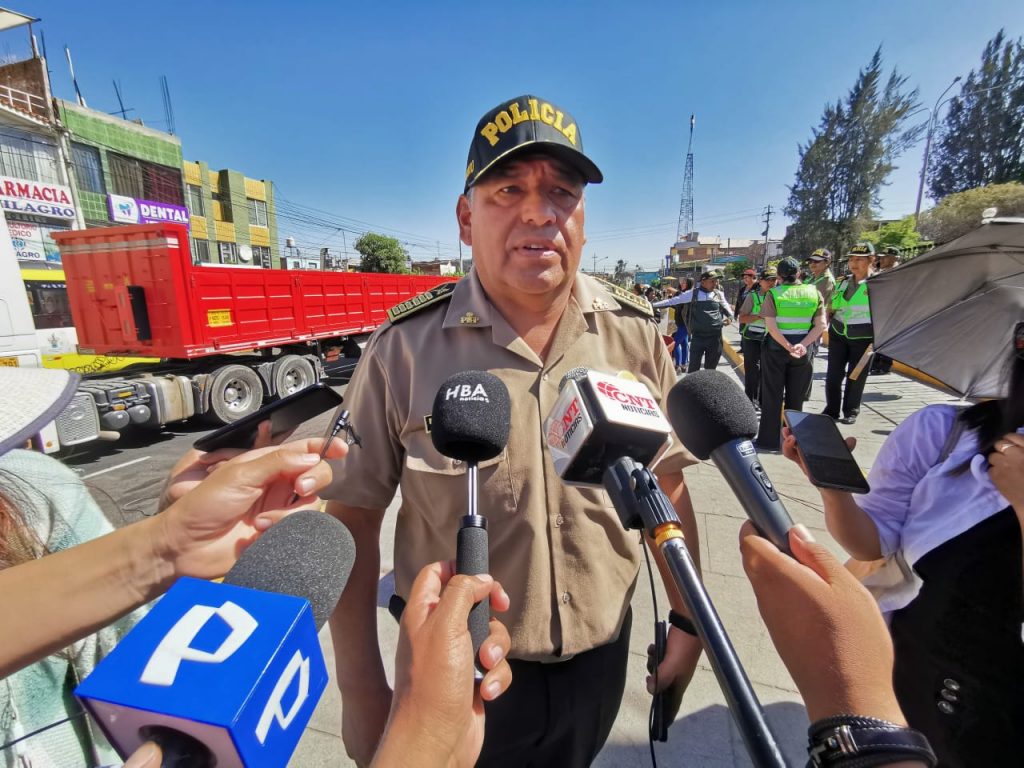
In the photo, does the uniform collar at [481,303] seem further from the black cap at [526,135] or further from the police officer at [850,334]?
the police officer at [850,334]

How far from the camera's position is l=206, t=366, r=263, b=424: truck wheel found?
6.96m

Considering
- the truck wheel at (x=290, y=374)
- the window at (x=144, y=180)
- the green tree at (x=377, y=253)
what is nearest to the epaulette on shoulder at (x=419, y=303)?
the truck wheel at (x=290, y=374)

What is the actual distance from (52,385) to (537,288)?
115cm

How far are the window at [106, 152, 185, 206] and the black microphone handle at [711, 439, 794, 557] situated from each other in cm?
2589

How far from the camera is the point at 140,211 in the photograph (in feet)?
65.4

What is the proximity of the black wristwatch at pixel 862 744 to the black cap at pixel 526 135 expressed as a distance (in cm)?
141

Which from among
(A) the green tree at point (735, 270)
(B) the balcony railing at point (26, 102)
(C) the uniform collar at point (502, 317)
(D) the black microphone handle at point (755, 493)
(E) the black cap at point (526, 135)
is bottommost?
(D) the black microphone handle at point (755, 493)

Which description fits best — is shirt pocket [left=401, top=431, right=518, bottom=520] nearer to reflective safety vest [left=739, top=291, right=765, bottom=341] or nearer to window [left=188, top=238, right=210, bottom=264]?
reflective safety vest [left=739, top=291, right=765, bottom=341]

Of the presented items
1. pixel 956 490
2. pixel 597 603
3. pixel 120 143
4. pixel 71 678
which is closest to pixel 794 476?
pixel 956 490

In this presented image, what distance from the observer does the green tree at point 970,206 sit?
65.1 ft

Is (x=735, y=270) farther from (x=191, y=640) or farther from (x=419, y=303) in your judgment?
(x=191, y=640)

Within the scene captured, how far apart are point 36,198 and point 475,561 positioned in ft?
75.0

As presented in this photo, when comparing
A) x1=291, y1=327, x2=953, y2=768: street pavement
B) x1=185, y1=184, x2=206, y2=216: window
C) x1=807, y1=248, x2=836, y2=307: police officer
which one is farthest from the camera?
x1=185, y1=184, x2=206, y2=216: window

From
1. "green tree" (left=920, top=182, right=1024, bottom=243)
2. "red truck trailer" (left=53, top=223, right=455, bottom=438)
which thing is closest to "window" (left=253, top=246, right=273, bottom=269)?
"red truck trailer" (left=53, top=223, right=455, bottom=438)
